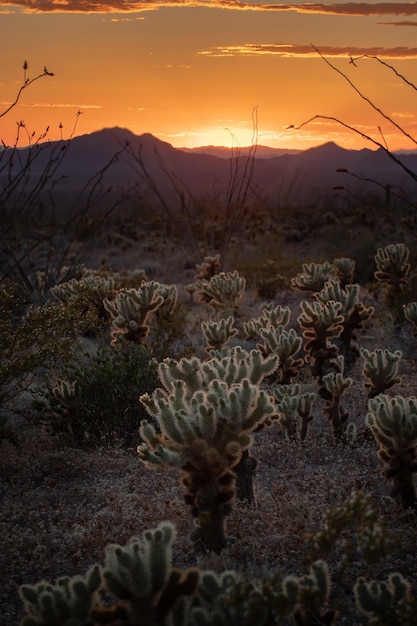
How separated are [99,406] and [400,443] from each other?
2793 millimetres

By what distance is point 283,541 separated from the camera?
13.6 feet

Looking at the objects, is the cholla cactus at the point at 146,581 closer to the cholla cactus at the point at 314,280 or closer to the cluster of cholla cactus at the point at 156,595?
the cluster of cholla cactus at the point at 156,595

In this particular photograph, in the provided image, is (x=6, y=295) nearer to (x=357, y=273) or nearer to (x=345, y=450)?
(x=345, y=450)

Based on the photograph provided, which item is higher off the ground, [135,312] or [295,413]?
[135,312]

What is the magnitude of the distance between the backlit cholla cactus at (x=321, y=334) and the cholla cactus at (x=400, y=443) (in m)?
2.36

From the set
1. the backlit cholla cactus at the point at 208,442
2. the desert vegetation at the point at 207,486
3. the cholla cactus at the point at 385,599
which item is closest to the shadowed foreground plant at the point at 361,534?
the desert vegetation at the point at 207,486

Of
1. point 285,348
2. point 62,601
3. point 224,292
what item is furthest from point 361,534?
point 224,292

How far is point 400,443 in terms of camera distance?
455cm

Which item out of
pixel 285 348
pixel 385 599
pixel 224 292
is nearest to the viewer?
pixel 385 599

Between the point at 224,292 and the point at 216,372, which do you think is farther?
the point at 224,292

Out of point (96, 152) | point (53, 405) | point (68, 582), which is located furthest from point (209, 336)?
point (96, 152)

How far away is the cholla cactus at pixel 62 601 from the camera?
273 cm

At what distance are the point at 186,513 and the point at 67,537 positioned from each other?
776mm

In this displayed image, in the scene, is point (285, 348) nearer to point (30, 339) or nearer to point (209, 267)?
point (30, 339)
